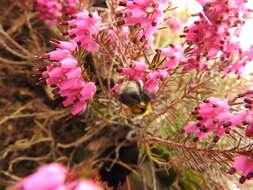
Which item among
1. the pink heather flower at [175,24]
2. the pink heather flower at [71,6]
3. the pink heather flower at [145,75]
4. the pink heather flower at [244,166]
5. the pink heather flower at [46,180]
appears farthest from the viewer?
the pink heather flower at [175,24]

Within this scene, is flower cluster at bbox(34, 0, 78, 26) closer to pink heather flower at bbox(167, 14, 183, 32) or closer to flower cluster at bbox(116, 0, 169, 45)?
flower cluster at bbox(116, 0, 169, 45)

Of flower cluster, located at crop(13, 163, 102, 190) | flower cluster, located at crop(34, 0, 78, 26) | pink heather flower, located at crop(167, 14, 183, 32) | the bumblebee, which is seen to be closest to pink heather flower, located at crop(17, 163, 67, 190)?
flower cluster, located at crop(13, 163, 102, 190)

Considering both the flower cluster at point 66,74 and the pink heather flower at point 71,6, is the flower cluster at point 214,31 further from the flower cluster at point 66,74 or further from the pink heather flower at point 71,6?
the pink heather flower at point 71,6

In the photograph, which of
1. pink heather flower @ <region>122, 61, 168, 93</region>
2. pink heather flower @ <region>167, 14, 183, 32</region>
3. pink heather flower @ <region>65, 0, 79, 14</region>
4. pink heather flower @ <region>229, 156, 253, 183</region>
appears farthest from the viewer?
pink heather flower @ <region>167, 14, 183, 32</region>

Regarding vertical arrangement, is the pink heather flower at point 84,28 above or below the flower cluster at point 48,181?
above

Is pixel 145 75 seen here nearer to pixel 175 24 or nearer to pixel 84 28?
pixel 84 28

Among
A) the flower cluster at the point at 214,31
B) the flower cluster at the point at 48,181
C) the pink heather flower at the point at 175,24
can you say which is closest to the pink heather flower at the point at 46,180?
the flower cluster at the point at 48,181

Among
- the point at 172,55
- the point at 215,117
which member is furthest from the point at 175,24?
the point at 215,117
